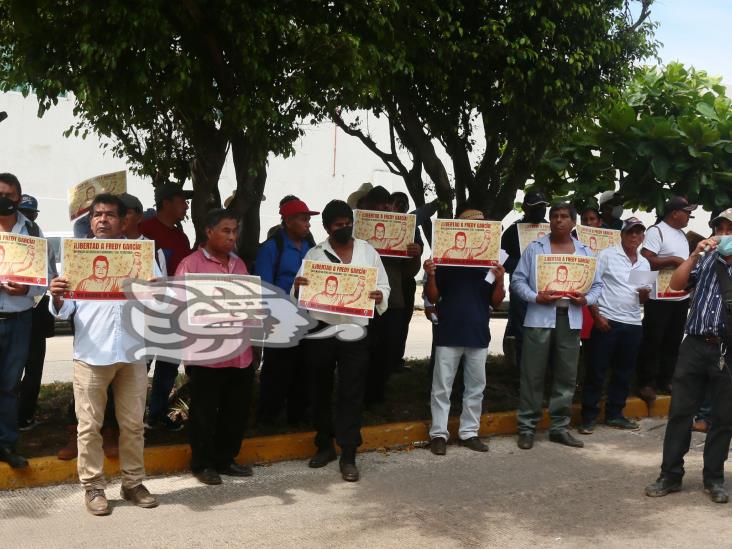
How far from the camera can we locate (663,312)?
28.3 ft

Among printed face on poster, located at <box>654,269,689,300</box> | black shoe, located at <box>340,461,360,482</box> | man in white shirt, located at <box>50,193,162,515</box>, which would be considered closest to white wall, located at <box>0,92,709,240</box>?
printed face on poster, located at <box>654,269,689,300</box>

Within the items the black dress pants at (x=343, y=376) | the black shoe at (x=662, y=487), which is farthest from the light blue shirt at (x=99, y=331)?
the black shoe at (x=662, y=487)

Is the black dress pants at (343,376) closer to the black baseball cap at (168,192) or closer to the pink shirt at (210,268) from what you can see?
the pink shirt at (210,268)

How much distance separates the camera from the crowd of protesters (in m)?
5.57

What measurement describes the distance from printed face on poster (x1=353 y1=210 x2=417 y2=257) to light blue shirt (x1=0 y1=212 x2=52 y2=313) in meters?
2.52

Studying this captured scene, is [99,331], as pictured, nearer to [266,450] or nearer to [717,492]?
[266,450]

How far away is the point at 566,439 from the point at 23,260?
4472 millimetres

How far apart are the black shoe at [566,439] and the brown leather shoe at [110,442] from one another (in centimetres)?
353

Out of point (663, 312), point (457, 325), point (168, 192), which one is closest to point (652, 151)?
point (663, 312)

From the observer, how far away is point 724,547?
5.14 meters

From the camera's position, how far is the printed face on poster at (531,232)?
822cm

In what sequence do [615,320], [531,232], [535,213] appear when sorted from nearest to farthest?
[615,320] < [531,232] < [535,213]

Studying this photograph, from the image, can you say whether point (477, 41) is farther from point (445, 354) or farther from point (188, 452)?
point (188, 452)

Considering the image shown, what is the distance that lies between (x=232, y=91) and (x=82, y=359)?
2.35 metres
